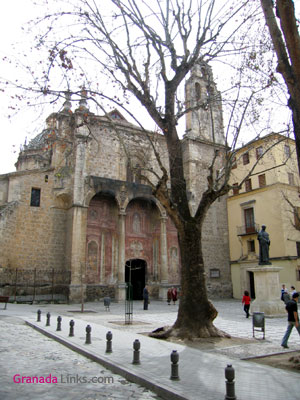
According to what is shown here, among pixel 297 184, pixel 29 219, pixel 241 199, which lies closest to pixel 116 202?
pixel 29 219

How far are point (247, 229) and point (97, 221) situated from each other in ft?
39.6

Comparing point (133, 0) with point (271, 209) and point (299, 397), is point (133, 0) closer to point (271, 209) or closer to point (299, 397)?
point (299, 397)

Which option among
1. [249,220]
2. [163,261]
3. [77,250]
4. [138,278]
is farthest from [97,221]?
[249,220]

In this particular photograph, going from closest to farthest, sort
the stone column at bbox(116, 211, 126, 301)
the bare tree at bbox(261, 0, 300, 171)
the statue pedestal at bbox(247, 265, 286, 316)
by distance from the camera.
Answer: the bare tree at bbox(261, 0, 300, 171) → the statue pedestal at bbox(247, 265, 286, 316) → the stone column at bbox(116, 211, 126, 301)

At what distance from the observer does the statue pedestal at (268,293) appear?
14883 mm

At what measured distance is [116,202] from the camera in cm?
2555

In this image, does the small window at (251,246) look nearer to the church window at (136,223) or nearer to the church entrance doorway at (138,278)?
the church entrance doorway at (138,278)

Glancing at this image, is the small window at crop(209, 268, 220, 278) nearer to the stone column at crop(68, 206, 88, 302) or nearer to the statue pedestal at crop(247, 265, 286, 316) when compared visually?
the stone column at crop(68, 206, 88, 302)

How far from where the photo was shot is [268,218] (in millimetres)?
26219

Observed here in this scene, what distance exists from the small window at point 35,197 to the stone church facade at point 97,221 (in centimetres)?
7

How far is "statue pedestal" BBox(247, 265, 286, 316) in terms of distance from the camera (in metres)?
14.9

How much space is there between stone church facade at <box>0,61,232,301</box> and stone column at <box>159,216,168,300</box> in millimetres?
73

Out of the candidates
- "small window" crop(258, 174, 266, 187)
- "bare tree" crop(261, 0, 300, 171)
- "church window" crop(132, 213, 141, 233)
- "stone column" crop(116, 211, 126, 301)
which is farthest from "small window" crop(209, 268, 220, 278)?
"bare tree" crop(261, 0, 300, 171)

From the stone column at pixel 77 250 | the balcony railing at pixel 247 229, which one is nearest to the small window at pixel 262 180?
the balcony railing at pixel 247 229
